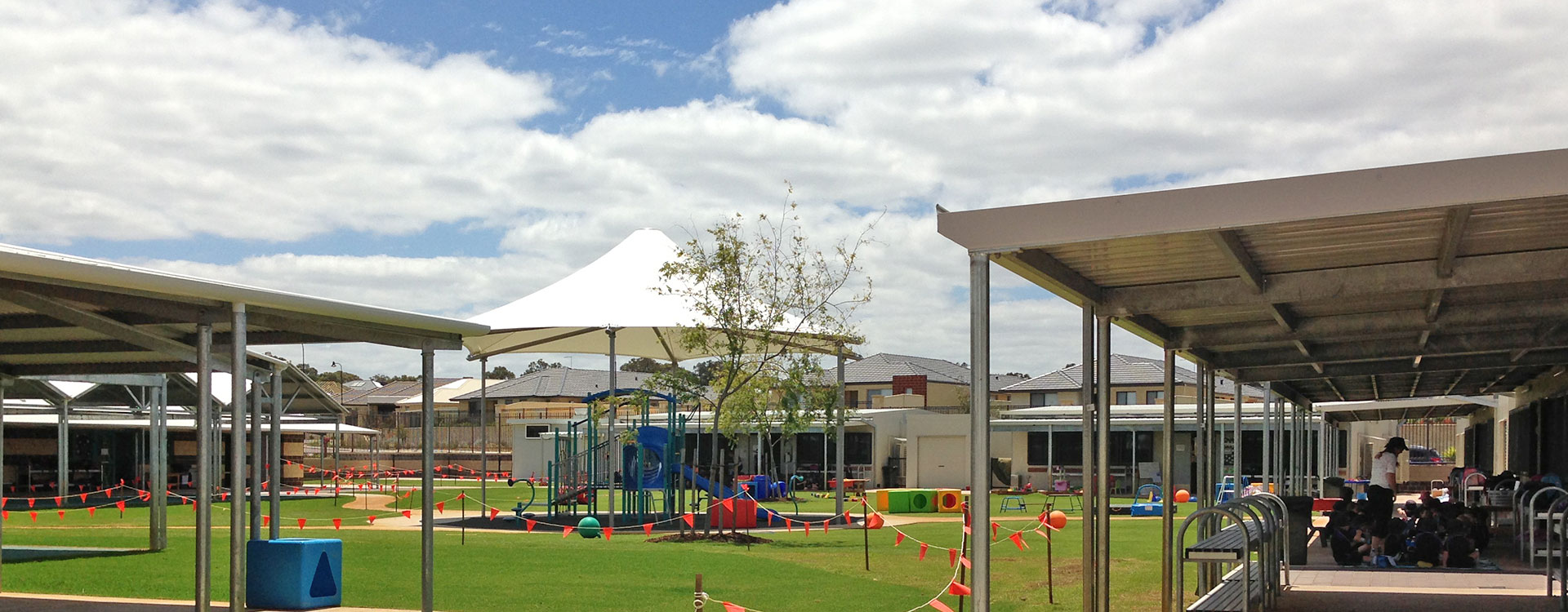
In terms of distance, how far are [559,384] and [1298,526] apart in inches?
2817

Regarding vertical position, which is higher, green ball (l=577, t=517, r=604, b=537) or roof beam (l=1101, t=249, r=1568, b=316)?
roof beam (l=1101, t=249, r=1568, b=316)

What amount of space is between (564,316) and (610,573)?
12685 millimetres

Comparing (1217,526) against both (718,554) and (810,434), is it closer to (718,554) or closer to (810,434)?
(718,554)

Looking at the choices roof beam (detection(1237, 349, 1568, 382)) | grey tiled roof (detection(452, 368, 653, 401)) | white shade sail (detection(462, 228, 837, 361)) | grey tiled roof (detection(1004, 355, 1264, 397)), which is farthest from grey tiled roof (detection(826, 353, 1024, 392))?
roof beam (detection(1237, 349, 1568, 382))

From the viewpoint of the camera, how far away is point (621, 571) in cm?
1673

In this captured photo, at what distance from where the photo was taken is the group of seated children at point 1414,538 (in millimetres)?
12977

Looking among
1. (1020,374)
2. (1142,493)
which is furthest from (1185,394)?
(1020,374)

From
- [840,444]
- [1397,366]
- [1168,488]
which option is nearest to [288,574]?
[1168,488]

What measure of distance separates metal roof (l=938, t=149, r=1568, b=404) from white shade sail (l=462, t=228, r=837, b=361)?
Answer: 16738 mm

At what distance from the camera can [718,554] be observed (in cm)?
1967

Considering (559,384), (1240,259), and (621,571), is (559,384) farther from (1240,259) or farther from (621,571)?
(1240,259)

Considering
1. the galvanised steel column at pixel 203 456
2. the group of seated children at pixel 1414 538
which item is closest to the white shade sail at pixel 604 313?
the group of seated children at pixel 1414 538

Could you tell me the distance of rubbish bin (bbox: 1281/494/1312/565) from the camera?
1418cm

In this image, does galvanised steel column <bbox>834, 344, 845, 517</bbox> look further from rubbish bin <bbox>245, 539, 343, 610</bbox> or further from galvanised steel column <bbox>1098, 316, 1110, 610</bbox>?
galvanised steel column <bbox>1098, 316, 1110, 610</bbox>
